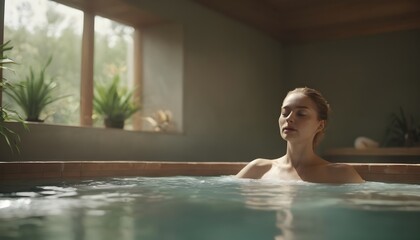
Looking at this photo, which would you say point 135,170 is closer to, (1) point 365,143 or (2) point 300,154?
(2) point 300,154

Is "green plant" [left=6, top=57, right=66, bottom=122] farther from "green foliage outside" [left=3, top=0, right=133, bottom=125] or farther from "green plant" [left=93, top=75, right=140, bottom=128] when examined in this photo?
"green plant" [left=93, top=75, right=140, bottom=128]

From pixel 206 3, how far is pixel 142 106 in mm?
1606

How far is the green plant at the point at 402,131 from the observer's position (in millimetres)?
6477

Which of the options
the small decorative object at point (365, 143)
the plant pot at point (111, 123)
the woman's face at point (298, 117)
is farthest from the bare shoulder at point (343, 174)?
the small decorative object at point (365, 143)

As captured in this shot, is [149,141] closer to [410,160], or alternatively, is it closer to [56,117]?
[56,117]

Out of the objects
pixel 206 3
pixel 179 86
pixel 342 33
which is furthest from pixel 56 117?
pixel 342 33

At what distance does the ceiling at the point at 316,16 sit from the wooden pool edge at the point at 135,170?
89.4 inches

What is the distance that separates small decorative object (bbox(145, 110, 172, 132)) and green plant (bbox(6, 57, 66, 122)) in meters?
1.52

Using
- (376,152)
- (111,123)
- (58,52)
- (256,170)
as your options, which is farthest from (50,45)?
(376,152)

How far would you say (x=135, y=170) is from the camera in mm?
3621

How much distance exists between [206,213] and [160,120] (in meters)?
3.95

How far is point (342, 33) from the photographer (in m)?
7.16

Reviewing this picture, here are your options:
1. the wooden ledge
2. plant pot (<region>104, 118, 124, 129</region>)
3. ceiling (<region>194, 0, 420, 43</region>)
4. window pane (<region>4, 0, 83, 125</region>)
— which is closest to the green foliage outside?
window pane (<region>4, 0, 83, 125</region>)

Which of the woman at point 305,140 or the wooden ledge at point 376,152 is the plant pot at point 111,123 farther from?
the wooden ledge at point 376,152
